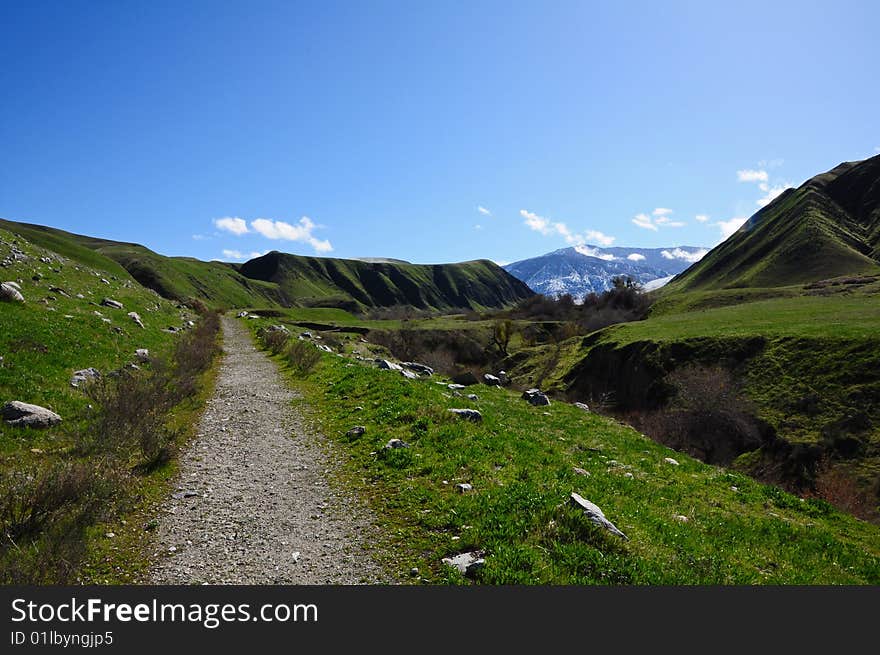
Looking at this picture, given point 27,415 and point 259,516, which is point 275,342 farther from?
point 259,516

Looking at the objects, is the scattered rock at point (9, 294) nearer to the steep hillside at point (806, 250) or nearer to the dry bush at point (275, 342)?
the dry bush at point (275, 342)

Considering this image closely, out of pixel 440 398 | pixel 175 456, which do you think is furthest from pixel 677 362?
pixel 175 456

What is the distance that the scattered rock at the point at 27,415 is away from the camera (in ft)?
37.1

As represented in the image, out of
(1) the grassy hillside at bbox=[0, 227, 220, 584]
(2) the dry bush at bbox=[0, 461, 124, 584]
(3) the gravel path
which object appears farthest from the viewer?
(3) the gravel path

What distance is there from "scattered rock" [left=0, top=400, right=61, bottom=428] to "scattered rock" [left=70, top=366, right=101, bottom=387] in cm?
308

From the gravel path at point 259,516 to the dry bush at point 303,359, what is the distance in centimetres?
1040

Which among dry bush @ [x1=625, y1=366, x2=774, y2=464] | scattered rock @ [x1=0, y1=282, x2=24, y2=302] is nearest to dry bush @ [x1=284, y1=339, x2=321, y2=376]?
scattered rock @ [x1=0, y1=282, x2=24, y2=302]

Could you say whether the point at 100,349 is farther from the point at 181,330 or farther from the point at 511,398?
the point at 511,398

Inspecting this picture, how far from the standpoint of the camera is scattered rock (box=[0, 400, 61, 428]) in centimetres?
1130

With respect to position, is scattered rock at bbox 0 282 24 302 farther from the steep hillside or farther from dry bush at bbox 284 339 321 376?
the steep hillside

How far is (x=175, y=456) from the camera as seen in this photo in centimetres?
1201

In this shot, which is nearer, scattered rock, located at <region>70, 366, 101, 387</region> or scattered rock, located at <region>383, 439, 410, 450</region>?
scattered rock, located at <region>383, 439, 410, 450</region>

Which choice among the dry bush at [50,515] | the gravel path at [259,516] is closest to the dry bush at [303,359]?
the gravel path at [259,516]

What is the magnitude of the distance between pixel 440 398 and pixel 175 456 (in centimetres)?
1102
